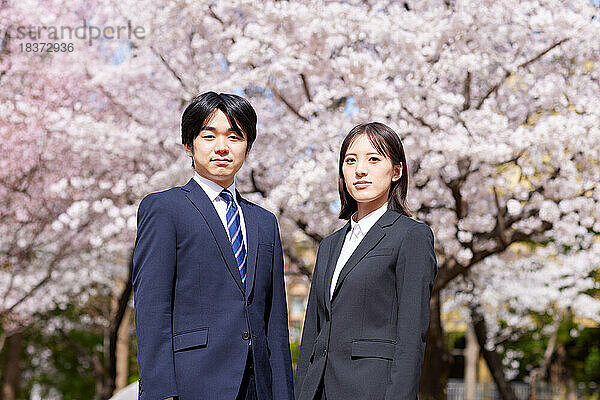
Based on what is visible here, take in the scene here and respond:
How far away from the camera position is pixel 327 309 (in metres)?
3.51

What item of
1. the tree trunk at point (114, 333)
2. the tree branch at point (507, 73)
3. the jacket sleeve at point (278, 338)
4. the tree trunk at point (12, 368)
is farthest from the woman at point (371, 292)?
the tree trunk at point (12, 368)

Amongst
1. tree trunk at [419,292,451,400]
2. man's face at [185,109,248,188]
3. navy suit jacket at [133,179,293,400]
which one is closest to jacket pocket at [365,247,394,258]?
navy suit jacket at [133,179,293,400]

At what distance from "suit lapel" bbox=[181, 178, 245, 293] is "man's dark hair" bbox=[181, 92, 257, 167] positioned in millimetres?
195

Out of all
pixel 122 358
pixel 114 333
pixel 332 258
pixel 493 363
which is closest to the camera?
pixel 332 258

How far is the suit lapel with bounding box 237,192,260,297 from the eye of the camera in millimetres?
3320

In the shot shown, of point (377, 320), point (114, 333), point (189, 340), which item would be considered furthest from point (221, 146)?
point (114, 333)

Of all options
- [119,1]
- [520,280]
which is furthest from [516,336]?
[119,1]

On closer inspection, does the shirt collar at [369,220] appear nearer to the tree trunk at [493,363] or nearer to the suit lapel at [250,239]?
the suit lapel at [250,239]

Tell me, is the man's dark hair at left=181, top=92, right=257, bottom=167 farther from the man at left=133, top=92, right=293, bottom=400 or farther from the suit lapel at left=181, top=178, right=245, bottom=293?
the suit lapel at left=181, top=178, right=245, bottom=293

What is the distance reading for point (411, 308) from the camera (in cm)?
328

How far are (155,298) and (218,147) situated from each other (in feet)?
2.23

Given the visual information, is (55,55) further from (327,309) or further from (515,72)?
(327,309)

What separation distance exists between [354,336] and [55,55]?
363 inches

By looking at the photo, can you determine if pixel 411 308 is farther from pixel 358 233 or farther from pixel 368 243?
pixel 358 233
